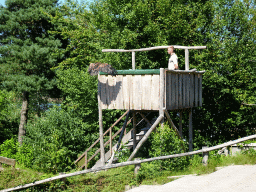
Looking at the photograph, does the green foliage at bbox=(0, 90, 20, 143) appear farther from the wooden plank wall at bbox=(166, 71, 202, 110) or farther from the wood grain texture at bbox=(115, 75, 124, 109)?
the wooden plank wall at bbox=(166, 71, 202, 110)

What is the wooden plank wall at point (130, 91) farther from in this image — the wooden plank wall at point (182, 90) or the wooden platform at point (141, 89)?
the wooden plank wall at point (182, 90)

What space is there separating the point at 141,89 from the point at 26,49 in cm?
1628

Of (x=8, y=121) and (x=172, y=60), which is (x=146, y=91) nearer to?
(x=172, y=60)

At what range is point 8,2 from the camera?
26.2 metres

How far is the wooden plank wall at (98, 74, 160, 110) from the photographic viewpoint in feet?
37.5

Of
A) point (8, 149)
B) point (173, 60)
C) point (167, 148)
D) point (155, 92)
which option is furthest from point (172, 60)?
point (8, 149)

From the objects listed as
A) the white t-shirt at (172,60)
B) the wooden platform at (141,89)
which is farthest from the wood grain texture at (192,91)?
the white t-shirt at (172,60)

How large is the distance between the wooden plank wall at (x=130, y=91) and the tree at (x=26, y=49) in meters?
14.0

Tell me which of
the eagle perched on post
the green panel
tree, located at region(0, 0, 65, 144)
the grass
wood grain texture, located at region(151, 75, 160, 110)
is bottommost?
the grass

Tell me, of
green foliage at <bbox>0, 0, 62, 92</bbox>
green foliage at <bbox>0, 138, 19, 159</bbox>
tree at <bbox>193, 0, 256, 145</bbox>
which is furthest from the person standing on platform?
green foliage at <bbox>0, 0, 62, 92</bbox>

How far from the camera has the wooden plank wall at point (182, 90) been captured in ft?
38.3

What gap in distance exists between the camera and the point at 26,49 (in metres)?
25.3

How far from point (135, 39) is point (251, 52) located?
610 centimetres

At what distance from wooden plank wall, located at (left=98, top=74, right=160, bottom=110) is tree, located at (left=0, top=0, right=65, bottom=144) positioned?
14034 mm
